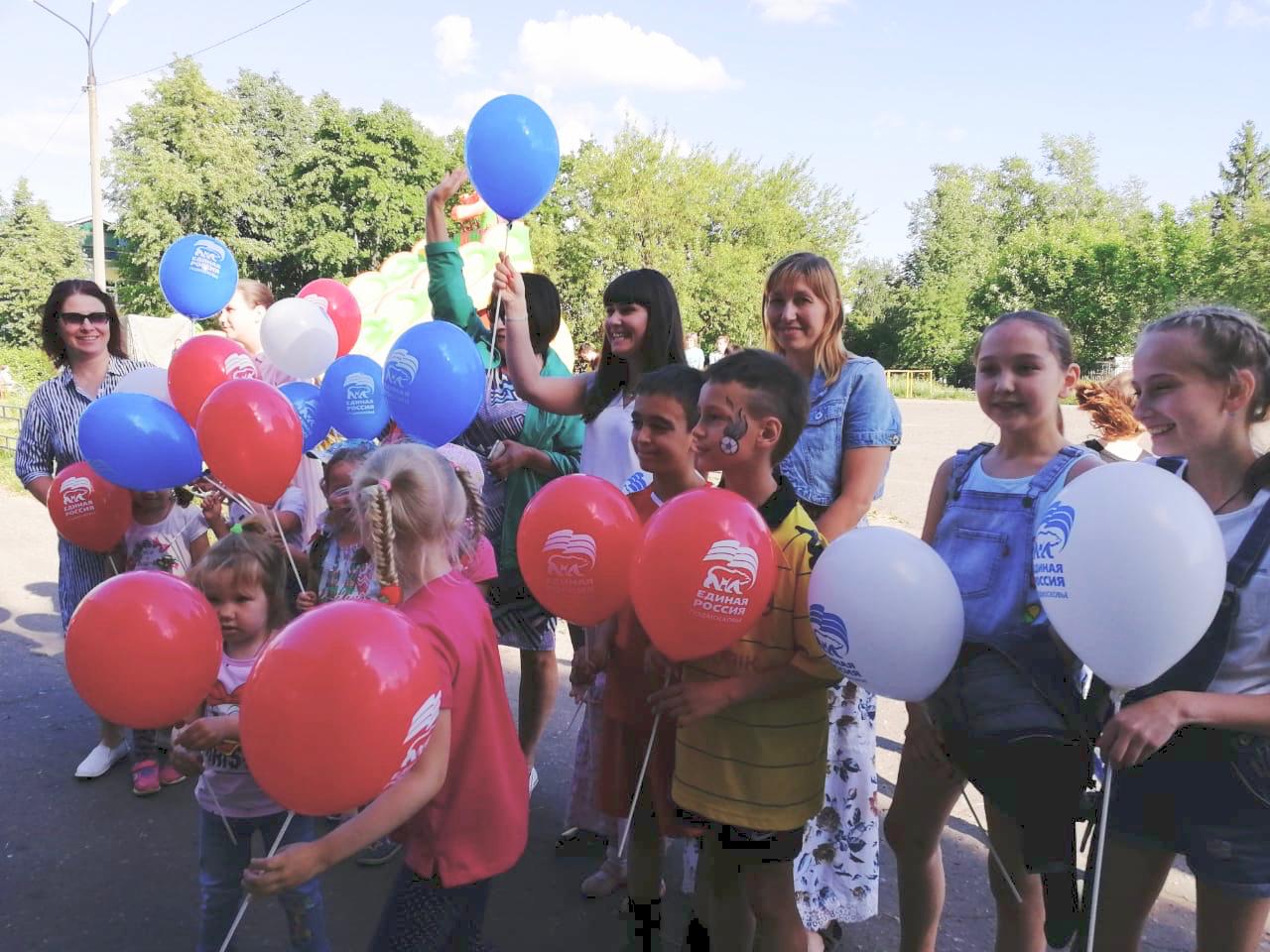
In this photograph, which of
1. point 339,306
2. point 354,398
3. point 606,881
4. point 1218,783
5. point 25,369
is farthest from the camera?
point 25,369

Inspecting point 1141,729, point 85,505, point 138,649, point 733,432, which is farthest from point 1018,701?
point 85,505

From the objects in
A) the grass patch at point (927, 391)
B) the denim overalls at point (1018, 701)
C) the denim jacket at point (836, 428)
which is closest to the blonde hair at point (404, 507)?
the denim jacket at point (836, 428)

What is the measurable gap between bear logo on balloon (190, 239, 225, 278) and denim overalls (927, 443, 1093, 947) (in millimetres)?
3916

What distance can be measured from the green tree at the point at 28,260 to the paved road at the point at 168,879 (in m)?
34.7

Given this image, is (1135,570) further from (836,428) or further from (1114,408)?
(1114,408)

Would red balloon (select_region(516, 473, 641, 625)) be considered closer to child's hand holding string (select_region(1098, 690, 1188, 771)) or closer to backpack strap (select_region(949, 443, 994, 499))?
backpack strap (select_region(949, 443, 994, 499))

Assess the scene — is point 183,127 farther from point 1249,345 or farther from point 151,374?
point 1249,345

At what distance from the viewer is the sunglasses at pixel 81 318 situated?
11.9ft

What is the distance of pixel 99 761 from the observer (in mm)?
3754

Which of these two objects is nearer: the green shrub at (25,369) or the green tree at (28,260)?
the green shrub at (25,369)

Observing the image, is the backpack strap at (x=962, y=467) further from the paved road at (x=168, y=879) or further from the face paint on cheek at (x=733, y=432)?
the paved road at (x=168, y=879)

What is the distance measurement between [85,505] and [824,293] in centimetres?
278

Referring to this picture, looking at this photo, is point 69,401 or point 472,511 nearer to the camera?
point 472,511

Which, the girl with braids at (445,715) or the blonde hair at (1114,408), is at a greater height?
the blonde hair at (1114,408)
